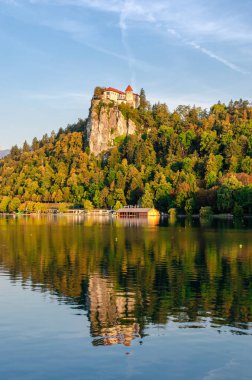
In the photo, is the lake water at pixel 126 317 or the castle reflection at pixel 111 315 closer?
the lake water at pixel 126 317

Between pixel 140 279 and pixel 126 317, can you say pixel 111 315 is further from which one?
pixel 140 279

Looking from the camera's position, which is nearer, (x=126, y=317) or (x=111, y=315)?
(x=126, y=317)

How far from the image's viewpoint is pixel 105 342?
87.0 ft

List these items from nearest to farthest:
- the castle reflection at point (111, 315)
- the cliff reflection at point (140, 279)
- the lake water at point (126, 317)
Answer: the lake water at point (126, 317) < the castle reflection at point (111, 315) < the cliff reflection at point (140, 279)

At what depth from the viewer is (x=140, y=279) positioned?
44250 mm

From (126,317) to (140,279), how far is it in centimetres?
1307

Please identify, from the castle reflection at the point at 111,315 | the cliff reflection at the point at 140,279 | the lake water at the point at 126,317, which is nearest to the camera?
the lake water at the point at 126,317

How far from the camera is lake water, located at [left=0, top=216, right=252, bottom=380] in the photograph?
76.4ft

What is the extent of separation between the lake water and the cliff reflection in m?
0.08

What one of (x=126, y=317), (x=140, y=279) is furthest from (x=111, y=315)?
(x=140, y=279)

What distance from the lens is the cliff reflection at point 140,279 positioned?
31.1m

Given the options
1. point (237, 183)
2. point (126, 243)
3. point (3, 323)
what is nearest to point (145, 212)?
point (237, 183)

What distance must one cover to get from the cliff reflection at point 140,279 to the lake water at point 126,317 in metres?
0.08

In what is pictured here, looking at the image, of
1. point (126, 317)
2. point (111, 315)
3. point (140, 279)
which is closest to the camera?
point (126, 317)
